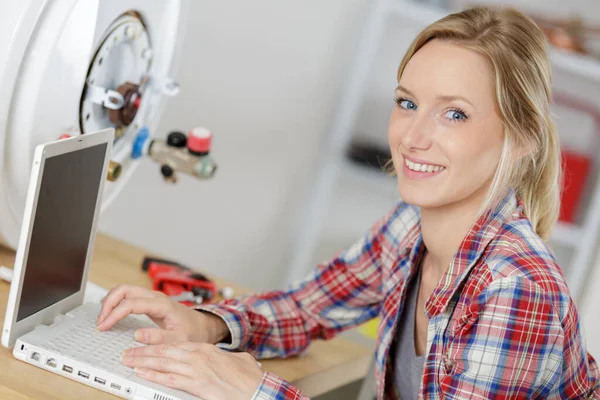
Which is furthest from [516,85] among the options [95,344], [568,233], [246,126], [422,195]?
[568,233]

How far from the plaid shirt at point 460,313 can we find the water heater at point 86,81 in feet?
0.91

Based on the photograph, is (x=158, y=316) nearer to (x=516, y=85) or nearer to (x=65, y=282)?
(x=65, y=282)

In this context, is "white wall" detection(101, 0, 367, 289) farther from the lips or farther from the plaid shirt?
the lips

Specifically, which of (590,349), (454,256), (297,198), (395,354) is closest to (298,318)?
(395,354)

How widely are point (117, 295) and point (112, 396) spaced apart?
0.65 ft

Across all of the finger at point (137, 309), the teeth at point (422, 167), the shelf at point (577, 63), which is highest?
the shelf at point (577, 63)

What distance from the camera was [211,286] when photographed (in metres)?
1.50

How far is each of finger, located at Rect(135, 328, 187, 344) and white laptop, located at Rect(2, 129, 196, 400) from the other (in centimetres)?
1

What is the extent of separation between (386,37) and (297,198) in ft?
1.92

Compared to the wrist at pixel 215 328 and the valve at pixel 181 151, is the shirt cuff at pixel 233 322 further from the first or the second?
the valve at pixel 181 151

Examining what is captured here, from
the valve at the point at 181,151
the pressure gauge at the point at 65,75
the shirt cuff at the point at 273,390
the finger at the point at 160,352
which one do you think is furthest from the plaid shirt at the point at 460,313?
the pressure gauge at the point at 65,75

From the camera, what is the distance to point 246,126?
8.02ft

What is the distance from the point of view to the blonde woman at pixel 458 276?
110cm

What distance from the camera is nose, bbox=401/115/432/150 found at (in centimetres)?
124
